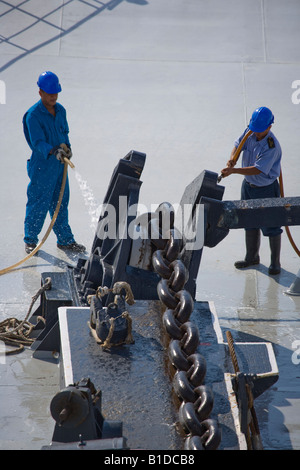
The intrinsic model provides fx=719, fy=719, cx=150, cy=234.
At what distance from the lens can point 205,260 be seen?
6.48 meters

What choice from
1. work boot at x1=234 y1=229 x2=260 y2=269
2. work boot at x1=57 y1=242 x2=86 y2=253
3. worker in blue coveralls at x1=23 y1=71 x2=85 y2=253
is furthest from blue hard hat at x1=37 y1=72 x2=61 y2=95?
work boot at x1=234 y1=229 x2=260 y2=269

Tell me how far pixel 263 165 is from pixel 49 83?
1909mm

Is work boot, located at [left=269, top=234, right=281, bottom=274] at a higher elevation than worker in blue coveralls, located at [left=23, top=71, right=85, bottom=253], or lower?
lower

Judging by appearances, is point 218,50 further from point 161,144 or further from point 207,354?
point 207,354

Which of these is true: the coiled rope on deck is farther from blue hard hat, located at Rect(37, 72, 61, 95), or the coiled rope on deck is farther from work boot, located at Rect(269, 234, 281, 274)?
work boot, located at Rect(269, 234, 281, 274)

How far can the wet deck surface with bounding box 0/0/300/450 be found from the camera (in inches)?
189

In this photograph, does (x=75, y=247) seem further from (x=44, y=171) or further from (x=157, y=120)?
(x=157, y=120)

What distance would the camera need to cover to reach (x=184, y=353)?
10.2ft

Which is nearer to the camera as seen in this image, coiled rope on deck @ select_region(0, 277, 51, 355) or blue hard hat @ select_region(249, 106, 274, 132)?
coiled rope on deck @ select_region(0, 277, 51, 355)

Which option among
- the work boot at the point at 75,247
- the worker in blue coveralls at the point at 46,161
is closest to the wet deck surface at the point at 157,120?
the work boot at the point at 75,247

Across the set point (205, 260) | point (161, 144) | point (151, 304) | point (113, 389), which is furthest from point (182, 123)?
point (113, 389)

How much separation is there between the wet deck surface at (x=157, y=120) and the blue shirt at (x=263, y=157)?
81 cm

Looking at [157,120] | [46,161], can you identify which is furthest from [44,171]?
[157,120]

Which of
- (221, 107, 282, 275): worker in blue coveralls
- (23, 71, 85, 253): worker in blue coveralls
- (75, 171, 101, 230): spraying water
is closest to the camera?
(221, 107, 282, 275): worker in blue coveralls
